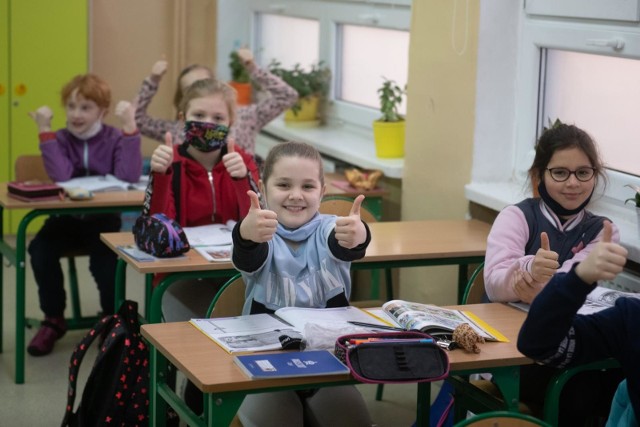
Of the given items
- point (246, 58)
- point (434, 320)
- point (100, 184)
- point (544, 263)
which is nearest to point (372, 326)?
point (434, 320)

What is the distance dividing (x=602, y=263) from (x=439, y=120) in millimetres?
2420

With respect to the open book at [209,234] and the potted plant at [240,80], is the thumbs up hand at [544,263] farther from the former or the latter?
the potted plant at [240,80]

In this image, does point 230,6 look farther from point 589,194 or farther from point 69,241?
point 589,194

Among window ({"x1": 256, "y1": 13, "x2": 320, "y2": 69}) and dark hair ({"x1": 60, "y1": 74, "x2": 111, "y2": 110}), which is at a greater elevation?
window ({"x1": 256, "y1": 13, "x2": 320, "y2": 69})

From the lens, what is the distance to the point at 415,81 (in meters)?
4.62

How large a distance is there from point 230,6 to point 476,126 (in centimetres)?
325

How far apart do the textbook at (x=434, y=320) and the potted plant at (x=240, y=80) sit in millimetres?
3989

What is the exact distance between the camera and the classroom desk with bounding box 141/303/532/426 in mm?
2293

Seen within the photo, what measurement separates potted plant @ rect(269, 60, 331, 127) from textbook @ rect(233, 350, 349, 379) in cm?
357

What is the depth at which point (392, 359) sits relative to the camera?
2.37 meters

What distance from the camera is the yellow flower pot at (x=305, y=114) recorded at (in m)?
5.99

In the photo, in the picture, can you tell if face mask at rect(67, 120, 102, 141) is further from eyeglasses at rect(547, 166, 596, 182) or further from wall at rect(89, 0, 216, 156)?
eyeglasses at rect(547, 166, 596, 182)

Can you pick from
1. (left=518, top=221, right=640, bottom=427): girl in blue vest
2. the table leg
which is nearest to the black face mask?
(left=518, top=221, right=640, bottom=427): girl in blue vest

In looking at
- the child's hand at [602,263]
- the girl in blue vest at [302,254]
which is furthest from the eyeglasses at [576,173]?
the child's hand at [602,263]
